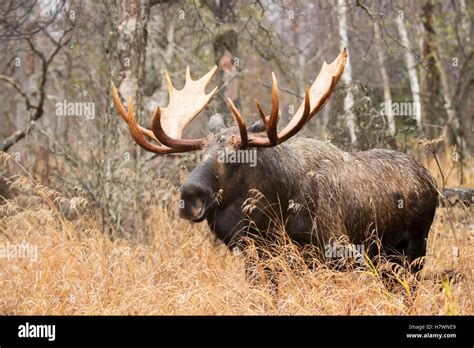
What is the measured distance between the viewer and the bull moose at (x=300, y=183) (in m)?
5.78

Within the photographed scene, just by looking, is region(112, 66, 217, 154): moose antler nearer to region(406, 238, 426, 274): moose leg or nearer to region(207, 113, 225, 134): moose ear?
region(207, 113, 225, 134): moose ear

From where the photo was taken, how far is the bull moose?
5.78 metres

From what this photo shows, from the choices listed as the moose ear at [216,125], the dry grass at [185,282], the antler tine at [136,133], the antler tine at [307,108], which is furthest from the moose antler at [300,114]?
the dry grass at [185,282]

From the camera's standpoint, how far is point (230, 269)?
6.48 meters

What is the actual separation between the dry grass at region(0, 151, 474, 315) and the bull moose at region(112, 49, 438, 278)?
0.33 metres

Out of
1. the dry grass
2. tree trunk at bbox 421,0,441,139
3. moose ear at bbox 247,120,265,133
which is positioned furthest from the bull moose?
tree trunk at bbox 421,0,441,139

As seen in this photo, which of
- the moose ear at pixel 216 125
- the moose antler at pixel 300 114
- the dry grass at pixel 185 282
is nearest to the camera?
the dry grass at pixel 185 282

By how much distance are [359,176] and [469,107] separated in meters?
13.6

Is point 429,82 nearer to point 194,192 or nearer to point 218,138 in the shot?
point 218,138

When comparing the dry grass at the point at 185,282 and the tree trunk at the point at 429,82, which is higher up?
the tree trunk at the point at 429,82

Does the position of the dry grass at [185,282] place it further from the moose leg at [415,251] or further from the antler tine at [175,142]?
the antler tine at [175,142]

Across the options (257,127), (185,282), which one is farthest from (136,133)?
(185,282)

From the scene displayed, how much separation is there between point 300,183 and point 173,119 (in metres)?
1.13
